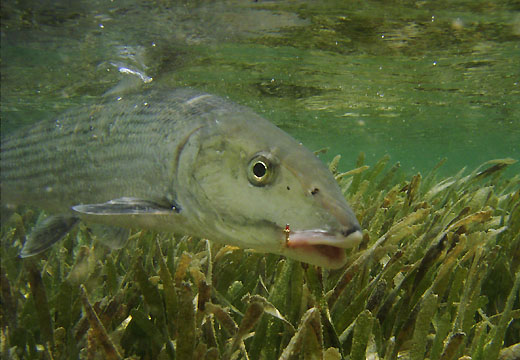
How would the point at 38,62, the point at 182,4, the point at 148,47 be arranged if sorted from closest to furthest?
the point at 182,4
the point at 148,47
the point at 38,62

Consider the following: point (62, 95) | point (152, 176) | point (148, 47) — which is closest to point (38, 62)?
point (148, 47)

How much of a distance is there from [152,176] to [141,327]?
1.05 metres

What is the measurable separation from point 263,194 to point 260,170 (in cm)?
15

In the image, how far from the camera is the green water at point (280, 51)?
11.0 m

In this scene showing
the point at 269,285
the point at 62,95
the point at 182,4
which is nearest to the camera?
the point at 269,285

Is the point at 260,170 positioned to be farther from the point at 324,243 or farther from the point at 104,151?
the point at 104,151

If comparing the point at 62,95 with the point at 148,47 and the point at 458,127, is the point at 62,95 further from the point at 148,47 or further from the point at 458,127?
the point at 458,127

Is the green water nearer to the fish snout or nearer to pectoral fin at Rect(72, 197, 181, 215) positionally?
pectoral fin at Rect(72, 197, 181, 215)

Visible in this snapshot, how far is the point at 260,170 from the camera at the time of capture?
2.16 meters

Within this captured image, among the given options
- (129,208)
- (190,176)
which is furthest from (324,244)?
(129,208)

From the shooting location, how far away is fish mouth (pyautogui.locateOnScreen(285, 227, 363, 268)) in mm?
1788

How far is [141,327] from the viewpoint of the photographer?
2260 mm

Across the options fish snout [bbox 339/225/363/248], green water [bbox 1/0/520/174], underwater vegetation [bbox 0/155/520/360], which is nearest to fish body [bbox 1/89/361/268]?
fish snout [bbox 339/225/363/248]

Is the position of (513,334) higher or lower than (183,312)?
lower
